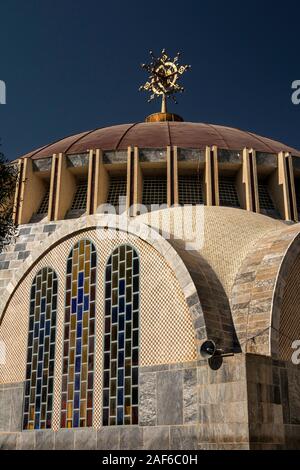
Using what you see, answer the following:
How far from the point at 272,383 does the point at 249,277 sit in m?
2.65

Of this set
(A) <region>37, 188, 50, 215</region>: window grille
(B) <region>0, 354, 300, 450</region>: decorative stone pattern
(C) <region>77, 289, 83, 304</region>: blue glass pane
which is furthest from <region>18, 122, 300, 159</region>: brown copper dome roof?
(B) <region>0, 354, 300, 450</region>: decorative stone pattern

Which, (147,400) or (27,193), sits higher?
(27,193)

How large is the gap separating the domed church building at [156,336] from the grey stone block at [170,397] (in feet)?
0.09

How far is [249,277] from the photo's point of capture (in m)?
13.1

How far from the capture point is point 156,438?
11719 millimetres

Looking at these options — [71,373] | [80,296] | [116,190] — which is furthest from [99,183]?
[71,373]

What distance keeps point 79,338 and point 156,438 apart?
10.7ft

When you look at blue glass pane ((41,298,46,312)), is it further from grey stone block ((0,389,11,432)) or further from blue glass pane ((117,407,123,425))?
blue glass pane ((117,407,123,425))

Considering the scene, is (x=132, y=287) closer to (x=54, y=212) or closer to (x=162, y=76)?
(x=54, y=212)

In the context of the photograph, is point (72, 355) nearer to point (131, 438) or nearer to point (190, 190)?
point (131, 438)

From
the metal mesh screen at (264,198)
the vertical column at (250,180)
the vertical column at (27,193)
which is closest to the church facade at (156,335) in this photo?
the vertical column at (250,180)

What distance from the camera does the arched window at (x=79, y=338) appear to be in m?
13.1
